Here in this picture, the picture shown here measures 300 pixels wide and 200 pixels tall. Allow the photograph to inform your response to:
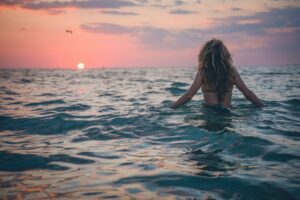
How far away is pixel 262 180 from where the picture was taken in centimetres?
303

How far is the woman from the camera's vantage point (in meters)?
6.59

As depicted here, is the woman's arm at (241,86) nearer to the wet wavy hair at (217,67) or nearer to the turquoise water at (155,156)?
the wet wavy hair at (217,67)

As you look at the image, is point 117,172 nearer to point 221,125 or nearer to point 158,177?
point 158,177

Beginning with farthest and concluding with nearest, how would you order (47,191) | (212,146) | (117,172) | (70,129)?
(70,129) < (212,146) < (117,172) < (47,191)

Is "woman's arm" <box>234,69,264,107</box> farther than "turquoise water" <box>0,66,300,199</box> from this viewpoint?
Yes

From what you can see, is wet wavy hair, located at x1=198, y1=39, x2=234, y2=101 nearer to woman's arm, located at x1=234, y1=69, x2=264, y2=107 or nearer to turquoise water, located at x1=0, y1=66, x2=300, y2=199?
woman's arm, located at x1=234, y1=69, x2=264, y2=107

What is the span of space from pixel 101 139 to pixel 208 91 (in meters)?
3.00

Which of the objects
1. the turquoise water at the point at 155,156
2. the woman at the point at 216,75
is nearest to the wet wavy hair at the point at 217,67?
the woman at the point at 216,75

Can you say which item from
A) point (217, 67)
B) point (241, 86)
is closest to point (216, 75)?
point (217, 67)

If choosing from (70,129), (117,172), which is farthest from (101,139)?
(117,172)

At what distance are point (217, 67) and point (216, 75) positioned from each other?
0.61 ft

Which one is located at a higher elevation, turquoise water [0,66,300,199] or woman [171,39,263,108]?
woman [171,39,263,108]

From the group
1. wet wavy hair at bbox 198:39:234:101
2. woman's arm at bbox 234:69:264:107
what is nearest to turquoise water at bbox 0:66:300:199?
woman's arm at bbox 234:69:264:107

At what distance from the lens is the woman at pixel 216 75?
6.59 metres
